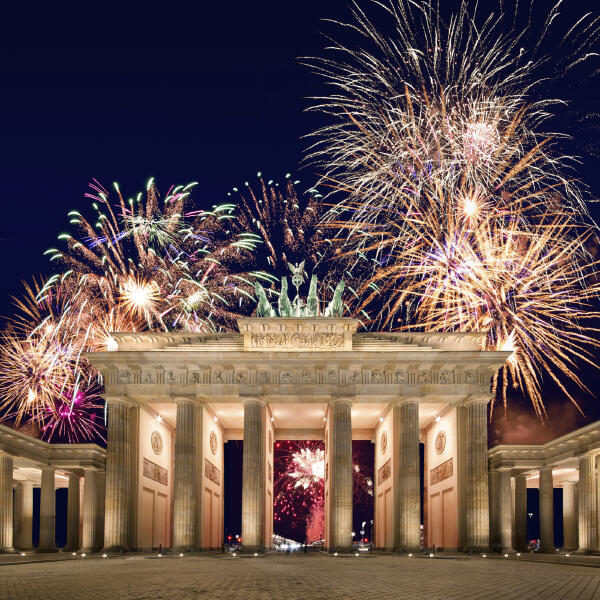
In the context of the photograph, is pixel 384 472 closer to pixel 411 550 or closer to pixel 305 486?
pixel 411 550

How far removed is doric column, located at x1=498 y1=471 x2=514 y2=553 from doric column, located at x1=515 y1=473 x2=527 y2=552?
5.77 metres

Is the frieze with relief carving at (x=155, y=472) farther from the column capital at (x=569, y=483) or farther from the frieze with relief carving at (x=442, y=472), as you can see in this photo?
the column capital at (x=569, y=483)

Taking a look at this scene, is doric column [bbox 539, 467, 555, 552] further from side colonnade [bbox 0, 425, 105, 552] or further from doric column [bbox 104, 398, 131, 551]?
side colonnade [bbox 0, 425, 105, 552]

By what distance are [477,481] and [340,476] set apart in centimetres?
855

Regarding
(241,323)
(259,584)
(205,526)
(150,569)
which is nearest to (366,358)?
(241,323)

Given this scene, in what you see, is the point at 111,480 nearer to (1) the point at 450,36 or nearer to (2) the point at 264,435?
(2) the point at 264,435

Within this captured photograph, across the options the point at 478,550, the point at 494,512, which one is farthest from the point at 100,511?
the point at 494,512

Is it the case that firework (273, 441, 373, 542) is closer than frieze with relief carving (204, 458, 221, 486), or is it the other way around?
frieze with relief carving (204, 458, 221, 486)

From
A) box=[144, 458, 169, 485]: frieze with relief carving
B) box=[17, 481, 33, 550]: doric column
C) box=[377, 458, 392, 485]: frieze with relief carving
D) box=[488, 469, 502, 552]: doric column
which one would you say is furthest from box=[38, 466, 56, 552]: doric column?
box=[488, 469, 502, 552]: doric column

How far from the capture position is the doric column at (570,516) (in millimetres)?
63688

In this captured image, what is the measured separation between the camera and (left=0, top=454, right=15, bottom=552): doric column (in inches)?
2034

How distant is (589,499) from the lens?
5091 cm

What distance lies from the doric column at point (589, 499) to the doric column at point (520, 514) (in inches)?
366

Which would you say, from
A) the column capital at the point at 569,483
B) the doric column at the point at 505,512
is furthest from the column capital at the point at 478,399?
the column capital at the point at 569,483
